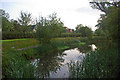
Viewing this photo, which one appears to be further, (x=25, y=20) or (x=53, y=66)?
(x=25, y=20)

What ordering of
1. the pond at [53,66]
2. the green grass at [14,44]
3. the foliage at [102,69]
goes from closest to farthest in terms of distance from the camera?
1. the foliage at [102,69]
2. the pond at [53,66]
3. the green grass at [14,44]

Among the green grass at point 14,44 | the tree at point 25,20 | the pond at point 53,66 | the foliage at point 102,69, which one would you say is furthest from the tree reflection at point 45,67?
the tree at point 25,20

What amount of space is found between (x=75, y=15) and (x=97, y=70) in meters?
2.98

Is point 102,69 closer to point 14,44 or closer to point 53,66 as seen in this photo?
point 53,66

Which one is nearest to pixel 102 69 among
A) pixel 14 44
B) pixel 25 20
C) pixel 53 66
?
pixel 53 66

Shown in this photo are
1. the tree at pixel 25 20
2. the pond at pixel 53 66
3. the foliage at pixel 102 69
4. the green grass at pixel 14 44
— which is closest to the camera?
the foliage at pixel 102 69

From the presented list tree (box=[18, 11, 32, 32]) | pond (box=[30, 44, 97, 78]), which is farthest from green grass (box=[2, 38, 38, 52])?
tree (box=[18, 11, 32, 32])

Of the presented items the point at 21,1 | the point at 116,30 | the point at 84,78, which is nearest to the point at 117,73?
the point at 84,78

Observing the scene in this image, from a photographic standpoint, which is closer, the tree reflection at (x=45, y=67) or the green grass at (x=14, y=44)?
the tree reflection at (x=45, y=67)

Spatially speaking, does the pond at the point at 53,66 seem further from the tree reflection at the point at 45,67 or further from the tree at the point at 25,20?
the tree at the point at 25,20

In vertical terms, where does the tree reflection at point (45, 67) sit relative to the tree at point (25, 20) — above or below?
below

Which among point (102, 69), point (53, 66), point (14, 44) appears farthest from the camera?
point (14, 44)

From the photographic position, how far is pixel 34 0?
3.54 m

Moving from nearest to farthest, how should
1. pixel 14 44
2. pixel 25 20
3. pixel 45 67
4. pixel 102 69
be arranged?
1. pixel 102 69
2. pixel 45 67
3. pixel 14 44
4. pixel 25 20
